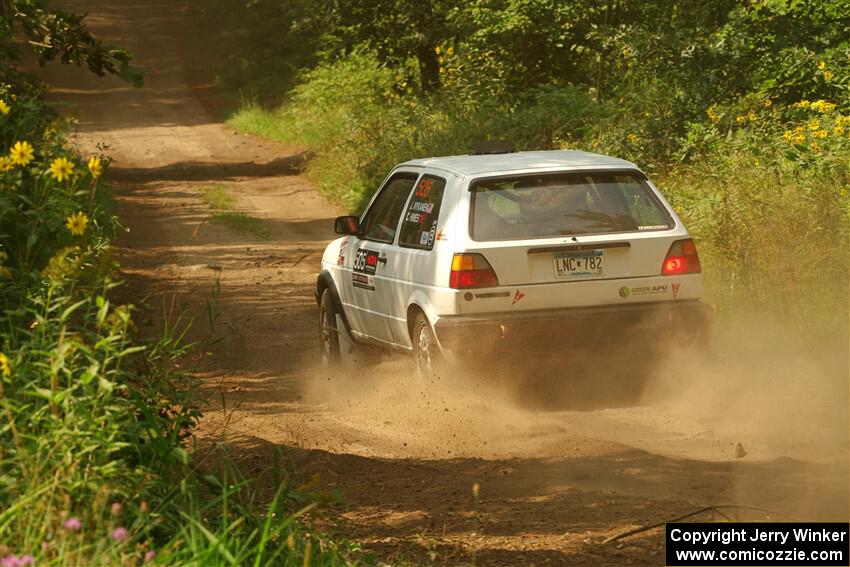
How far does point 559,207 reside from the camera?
28.7ft

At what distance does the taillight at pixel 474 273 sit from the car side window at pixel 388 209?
1377mm

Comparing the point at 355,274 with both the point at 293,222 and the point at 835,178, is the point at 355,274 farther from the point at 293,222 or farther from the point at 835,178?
the point at 293,222

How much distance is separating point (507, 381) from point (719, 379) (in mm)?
1605

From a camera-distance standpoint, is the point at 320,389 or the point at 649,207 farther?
the point at 320,389

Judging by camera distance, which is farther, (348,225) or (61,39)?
(348,225)

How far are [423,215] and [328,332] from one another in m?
2.14

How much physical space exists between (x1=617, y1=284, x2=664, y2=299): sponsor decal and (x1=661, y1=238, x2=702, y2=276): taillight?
0.10 metres

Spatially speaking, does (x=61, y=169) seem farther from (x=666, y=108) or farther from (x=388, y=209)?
(x=666, y=108)

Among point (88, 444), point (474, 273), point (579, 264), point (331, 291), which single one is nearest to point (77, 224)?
point (88, 444)

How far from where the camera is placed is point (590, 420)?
8.65 metres

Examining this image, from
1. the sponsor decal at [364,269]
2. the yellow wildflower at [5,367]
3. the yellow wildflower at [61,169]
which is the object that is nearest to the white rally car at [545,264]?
the sponsor decal at [364,269]

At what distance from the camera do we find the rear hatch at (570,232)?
28.0ft

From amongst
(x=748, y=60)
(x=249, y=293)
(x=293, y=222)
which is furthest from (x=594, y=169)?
(x=293, y=222)

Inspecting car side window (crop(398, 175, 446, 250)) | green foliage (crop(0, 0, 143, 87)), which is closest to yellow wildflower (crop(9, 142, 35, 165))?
green foliage (crop(0, 0, 143, 87))
